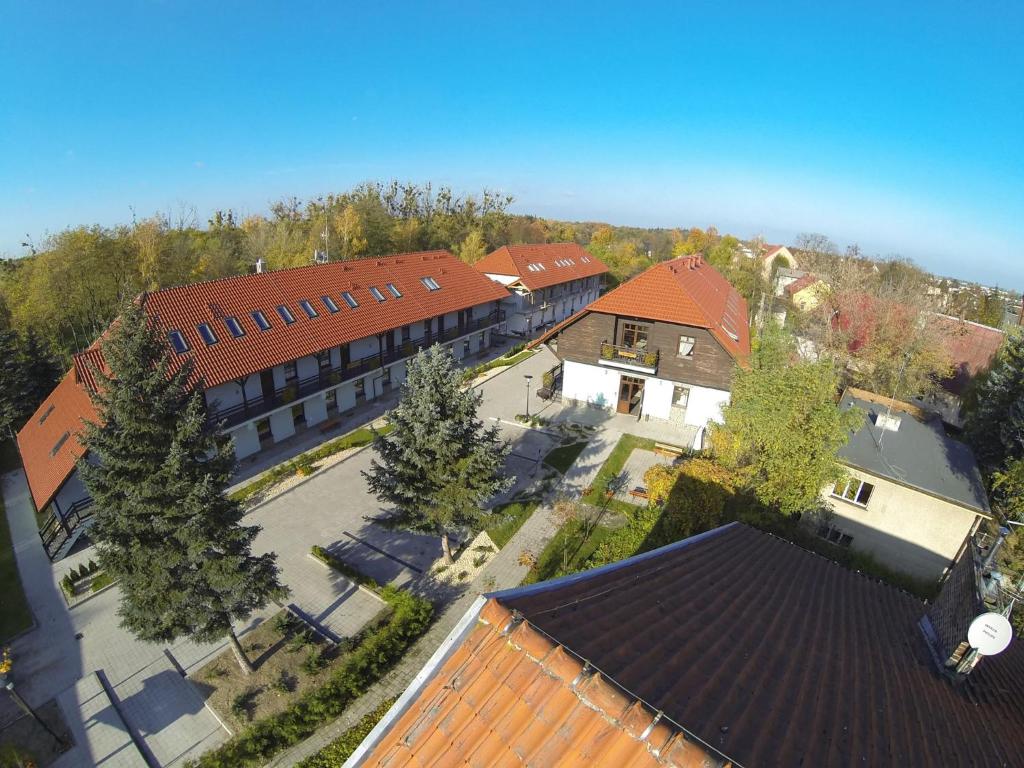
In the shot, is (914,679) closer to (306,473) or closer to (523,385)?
(306,473)

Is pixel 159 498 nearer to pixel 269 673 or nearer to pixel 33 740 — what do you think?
pixel 269 673

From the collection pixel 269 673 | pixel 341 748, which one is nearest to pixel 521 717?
pixel 341 748

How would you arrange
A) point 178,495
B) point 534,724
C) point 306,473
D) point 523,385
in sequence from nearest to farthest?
1. point 534,724
2. point 178,495
3. point 306,473
4. point 523,385

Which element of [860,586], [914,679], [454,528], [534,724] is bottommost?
[454,528]

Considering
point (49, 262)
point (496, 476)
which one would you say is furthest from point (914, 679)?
point (49, 262)

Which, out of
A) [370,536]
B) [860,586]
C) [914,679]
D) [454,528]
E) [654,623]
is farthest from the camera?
[370,536]

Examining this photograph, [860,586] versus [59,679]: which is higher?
[860,586]
